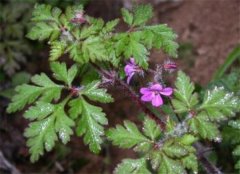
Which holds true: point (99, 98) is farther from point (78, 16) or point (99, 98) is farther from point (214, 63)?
point (214, 63)

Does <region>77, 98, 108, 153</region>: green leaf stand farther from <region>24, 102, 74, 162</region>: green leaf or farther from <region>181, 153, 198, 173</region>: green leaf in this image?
<region>181, 153, 198, 173</region>: green leaf

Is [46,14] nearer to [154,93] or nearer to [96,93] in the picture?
[96,93]

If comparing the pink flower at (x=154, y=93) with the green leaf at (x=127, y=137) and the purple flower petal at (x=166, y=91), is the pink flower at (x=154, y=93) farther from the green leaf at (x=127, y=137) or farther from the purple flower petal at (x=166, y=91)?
the green leaf at (x=127, y=137)

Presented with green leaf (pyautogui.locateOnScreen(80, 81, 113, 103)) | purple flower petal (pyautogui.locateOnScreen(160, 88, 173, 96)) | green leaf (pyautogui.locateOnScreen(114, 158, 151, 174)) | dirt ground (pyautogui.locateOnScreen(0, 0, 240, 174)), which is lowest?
dirt ground (pyautogui.locateOnScreen(0, 0, 240, 174))

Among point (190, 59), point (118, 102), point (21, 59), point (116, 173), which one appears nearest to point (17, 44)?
point (21, 59)

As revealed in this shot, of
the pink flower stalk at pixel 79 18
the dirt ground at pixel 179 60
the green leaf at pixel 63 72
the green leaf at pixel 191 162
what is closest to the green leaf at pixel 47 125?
the green leaf at pixel 63 72

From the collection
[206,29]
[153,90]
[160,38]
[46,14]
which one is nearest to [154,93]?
[153,90]

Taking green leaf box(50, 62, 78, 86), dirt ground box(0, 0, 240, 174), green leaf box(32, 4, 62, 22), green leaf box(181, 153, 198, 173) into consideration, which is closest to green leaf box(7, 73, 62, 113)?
green leaf box(50, 62, 78, 86)
